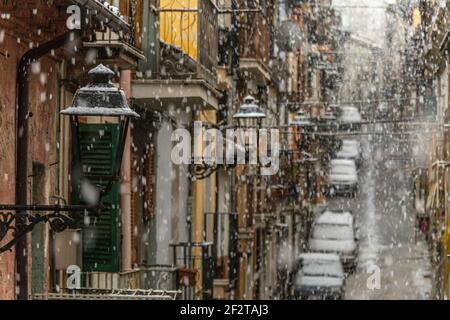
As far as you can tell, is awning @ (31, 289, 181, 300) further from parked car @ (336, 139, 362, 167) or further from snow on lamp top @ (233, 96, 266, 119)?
parked car @ (336, 139, 362, 167)

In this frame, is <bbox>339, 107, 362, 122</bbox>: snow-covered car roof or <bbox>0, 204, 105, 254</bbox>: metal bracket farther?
<bbox>339, 107, 362, 122</bbox>: snow-covered car roof

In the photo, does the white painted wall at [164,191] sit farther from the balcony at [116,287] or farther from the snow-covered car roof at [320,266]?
the snow-covered car roof at [320,266]

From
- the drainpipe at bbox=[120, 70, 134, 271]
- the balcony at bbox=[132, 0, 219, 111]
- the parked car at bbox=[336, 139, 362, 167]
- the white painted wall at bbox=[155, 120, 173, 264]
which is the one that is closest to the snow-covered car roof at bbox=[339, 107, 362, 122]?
the parked car at bbox=[336, 139, 362, 167]

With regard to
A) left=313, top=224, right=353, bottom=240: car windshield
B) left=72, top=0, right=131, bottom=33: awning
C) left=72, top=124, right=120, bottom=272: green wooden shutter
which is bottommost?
left=313, top=224, right=353, bottom=240: car windshield

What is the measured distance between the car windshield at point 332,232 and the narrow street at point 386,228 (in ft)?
4.02

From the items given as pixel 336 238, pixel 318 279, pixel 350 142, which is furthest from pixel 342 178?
pixel 318 279

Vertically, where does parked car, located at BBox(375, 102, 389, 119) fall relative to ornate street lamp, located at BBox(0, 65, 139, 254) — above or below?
above

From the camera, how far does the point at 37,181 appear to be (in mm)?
10672

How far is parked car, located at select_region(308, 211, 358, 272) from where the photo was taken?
1555 inches

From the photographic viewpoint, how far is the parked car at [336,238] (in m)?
39.5

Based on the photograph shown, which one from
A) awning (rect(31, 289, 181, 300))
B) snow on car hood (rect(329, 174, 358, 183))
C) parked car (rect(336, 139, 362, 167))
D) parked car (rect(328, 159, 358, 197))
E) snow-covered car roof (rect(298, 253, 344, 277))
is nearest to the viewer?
awning (rect(31, 289, 181, 300))
